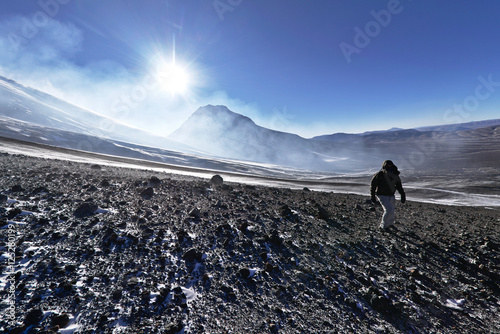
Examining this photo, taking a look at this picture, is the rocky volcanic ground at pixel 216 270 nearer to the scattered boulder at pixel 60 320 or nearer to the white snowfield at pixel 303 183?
the scattered boulder at pixel 60 320

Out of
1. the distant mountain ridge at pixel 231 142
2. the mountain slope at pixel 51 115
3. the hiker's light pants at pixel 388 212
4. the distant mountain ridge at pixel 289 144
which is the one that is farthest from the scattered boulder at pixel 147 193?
the mountain slope at pixel 51 115

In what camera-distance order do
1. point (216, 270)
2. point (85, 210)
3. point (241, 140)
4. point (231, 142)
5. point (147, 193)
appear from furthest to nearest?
Answer: point (241, 140)
point (231, 142)
point (147, 193)
point (85, 210)
point (216, 270)

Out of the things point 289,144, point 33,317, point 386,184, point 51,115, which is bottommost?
point 33,317

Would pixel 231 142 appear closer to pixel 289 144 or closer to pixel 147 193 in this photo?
pixel 289 144

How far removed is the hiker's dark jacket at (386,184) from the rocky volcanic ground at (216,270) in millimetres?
1162

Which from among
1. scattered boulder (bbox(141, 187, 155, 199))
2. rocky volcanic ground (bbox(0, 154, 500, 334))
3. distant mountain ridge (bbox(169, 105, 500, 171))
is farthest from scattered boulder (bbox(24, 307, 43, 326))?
distant mountain ridge (bbox(169, 105, 500, 171))

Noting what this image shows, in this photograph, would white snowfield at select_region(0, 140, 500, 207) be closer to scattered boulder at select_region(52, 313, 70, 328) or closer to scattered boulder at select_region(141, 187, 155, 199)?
scattered boulder at select_region(141, 187, 155, 199)

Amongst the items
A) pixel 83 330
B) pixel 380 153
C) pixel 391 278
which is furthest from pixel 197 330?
pixel 380 153

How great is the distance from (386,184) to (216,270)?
216 inches

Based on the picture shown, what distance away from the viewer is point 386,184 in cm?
629

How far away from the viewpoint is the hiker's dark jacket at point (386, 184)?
6.23 meters

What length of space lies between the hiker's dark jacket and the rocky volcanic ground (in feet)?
3.81

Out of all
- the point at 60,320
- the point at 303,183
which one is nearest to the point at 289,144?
the point at 303,183

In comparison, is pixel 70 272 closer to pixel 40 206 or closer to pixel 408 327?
pixel 40 206
